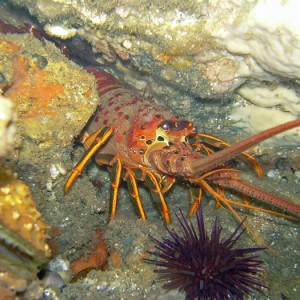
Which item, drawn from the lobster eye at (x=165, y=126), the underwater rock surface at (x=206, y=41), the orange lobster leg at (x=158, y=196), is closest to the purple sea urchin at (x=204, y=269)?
the orange lobster leg at (x=158, y=196)

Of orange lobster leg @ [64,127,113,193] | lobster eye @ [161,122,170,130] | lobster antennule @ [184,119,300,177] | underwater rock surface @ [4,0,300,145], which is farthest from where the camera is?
lobster eye @ [161,122,170,130]

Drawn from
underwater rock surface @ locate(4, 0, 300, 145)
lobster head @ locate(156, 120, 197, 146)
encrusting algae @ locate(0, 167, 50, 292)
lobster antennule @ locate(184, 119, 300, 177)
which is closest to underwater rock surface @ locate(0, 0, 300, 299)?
underwater rock surface @ locate(4, 0, 300, 145)

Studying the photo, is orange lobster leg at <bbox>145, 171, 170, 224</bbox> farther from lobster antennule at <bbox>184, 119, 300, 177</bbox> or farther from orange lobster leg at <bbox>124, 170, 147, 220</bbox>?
lobster antennule at <bbox>184, 119, 300, 177</bbox>

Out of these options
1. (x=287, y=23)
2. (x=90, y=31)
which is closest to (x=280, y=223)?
(x=287, y=23)

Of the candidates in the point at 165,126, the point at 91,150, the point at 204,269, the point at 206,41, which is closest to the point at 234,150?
the point at 204,269

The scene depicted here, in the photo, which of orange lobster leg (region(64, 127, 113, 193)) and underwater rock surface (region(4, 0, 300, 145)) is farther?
orange lobster leg (region(64, 127, 113, 193))

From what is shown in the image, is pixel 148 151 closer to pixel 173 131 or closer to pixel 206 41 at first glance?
pixel 173 131
